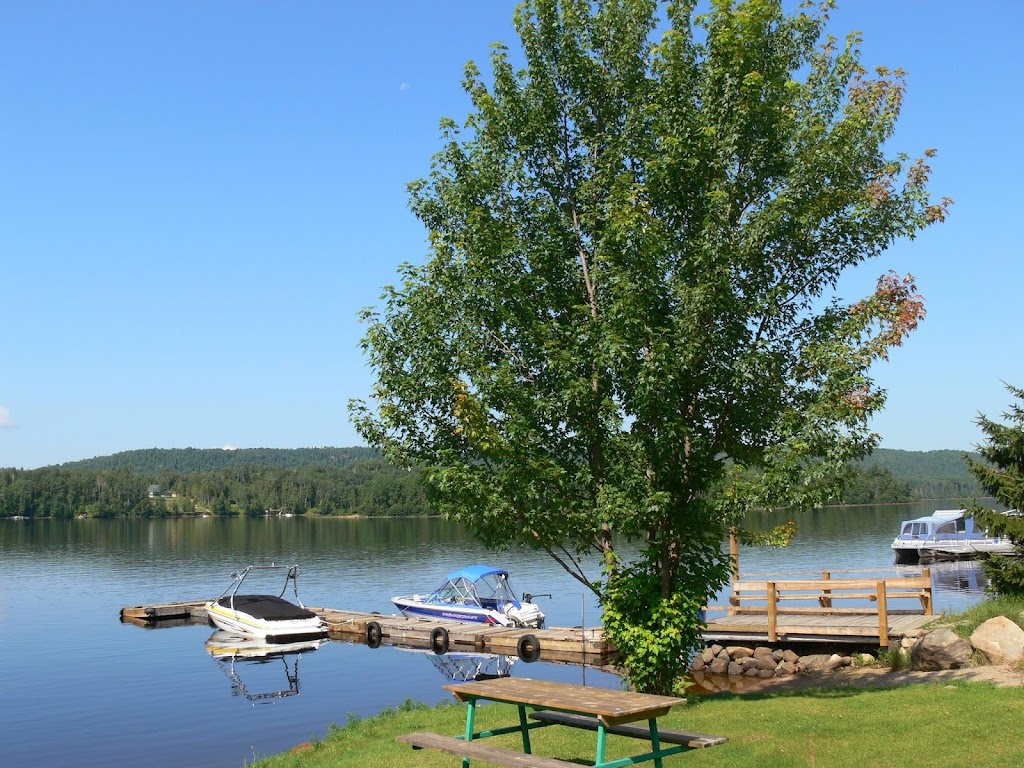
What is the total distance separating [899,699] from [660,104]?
10.8 meters

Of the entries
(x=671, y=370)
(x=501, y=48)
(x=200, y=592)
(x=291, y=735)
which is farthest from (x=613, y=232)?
(x=200, y=592)

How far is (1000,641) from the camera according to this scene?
17547 millimetres

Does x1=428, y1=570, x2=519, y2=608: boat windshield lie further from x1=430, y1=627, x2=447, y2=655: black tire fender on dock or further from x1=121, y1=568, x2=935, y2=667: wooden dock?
x1=430, y1=627, x2=447, y2=655: black tire fender on dock

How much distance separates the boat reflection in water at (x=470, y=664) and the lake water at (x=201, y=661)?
0.28 meters

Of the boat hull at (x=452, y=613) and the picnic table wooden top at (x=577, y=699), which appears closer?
the picnic table wooden top at (x=577, y=699)

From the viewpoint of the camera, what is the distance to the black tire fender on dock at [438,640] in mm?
34406

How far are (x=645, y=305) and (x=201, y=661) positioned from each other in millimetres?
26231

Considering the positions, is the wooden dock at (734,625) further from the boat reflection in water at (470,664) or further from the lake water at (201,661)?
the lake water at (201,661)

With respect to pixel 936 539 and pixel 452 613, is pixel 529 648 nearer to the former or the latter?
pixel 452 613

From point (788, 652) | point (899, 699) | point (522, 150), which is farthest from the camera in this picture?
point (788, 652)

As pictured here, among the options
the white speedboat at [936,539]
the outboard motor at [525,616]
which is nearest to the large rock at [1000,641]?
the outboard motor at [525,616]

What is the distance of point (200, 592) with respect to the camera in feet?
177

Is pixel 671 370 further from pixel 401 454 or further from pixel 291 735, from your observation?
pixel 291 735

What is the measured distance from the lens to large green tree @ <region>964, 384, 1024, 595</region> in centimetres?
2148
